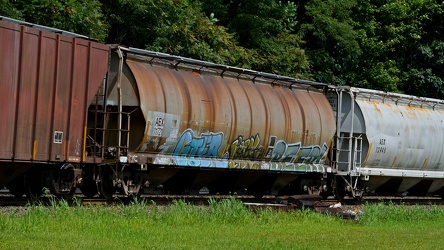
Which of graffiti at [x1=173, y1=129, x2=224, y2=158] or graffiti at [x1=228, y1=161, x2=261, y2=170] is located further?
graffiti at [x1=228, y1=161, x2=261, y2=170]

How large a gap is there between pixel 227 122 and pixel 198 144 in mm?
1157

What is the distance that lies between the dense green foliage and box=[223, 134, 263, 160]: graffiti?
8018 mm

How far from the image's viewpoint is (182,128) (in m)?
19.1

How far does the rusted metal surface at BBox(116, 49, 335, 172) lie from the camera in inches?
727

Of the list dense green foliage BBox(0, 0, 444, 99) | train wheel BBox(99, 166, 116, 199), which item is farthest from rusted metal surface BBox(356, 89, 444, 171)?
train wheel BBox(99, 166, 116, 199)

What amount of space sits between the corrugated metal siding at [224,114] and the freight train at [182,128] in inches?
1.5

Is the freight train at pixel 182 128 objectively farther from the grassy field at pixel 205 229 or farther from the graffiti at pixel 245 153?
the grassy field at pixel 205 229

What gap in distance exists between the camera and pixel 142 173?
18.9 meters

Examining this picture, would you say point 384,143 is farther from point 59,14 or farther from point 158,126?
point 59,14

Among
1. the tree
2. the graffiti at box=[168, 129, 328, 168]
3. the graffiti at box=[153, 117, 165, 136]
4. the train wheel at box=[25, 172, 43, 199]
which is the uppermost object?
the tree

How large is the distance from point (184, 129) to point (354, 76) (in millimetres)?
22578

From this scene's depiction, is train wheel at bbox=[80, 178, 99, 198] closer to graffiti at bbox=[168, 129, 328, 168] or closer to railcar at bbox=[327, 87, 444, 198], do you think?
graffiti at bbox=[168, 129, 328, 168]

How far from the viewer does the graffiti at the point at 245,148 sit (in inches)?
818

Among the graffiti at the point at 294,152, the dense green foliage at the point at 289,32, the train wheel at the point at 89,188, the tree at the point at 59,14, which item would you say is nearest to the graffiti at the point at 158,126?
the train wheel at the point at 89,188
